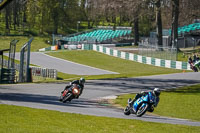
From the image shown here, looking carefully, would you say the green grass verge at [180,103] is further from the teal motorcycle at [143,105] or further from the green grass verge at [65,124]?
the green grass verge at [65,124]

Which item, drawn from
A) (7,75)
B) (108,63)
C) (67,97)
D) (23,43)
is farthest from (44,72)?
(23,43)

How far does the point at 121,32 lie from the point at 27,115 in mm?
62018

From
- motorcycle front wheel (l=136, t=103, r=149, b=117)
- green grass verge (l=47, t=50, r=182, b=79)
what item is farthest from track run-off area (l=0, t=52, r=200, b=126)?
green grass verge (l=47, t=50, r=182, b=79)

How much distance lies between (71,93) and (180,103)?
604 cm

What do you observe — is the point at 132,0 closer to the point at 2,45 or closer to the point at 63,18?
the point at 2,45

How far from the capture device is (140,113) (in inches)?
577

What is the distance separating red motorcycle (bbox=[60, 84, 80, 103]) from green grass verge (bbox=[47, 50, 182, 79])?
833 inches

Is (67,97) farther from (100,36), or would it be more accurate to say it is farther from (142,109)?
(100,36)

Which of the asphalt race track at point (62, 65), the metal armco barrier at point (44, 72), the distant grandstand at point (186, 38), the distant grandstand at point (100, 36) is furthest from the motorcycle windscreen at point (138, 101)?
the distant grandstand at point (100, 36)

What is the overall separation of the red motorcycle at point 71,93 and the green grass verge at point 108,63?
21.2 m

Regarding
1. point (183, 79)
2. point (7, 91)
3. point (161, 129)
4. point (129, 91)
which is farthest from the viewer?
point (183, 79)

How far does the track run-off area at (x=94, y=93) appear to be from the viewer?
16.0m

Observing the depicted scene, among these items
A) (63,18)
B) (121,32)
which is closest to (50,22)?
(63,18)

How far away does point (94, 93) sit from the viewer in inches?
901
